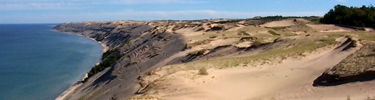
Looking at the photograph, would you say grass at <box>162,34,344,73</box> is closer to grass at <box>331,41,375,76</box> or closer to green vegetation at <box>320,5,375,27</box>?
grass at <box>331,41,375,76</box>

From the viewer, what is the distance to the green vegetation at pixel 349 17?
32.2 m

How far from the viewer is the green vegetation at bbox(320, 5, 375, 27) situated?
3219cm

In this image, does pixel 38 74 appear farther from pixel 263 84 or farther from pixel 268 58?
pixel 263 84

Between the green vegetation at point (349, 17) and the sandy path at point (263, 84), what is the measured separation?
23.2 metres

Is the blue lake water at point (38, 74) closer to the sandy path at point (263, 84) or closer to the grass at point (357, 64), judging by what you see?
the sandy path at point (263, 84)

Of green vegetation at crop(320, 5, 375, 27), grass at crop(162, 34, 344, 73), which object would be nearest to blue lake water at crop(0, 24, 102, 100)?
grass at crop(162, 34, 344, 73)

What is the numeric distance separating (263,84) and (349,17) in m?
29.4

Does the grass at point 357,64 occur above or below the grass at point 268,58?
above

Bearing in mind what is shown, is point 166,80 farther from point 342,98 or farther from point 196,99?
point 342,98

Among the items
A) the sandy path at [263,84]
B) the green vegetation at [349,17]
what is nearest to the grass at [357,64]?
the sandy path at [263,84]

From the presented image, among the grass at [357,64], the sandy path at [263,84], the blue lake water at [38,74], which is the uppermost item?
the grass at [357,64]

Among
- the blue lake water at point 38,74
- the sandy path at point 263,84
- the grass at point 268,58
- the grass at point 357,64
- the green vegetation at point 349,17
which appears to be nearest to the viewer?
the sandy path at point 263,84

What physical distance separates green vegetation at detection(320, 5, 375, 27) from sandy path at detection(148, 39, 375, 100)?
23.2 m

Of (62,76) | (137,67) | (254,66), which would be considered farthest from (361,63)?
(62,76)
